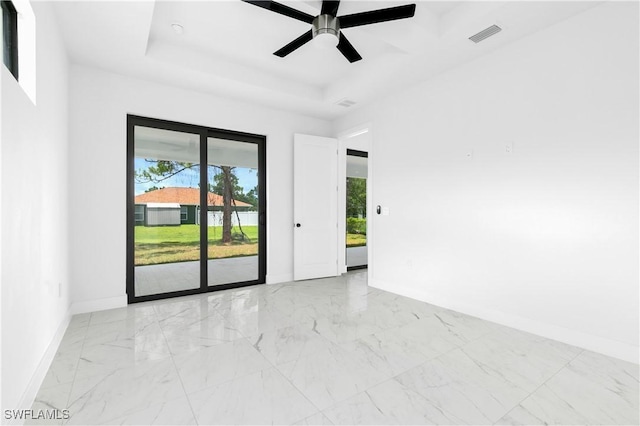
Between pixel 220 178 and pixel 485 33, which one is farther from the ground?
pixel 485 33

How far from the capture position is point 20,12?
6.40ft

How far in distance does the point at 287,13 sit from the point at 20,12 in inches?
67.9

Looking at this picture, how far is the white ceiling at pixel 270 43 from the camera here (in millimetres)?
2568

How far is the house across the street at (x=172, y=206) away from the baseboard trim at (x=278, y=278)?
47.7 inches

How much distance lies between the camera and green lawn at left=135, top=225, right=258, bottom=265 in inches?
150

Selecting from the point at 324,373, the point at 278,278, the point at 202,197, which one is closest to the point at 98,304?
the point at 202,197

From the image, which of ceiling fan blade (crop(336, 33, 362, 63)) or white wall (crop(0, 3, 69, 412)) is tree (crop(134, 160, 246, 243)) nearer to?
white wall (crop(0, 3, 69, 412))

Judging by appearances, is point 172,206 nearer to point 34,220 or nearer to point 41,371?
point 34,220

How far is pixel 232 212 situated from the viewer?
14.5ft

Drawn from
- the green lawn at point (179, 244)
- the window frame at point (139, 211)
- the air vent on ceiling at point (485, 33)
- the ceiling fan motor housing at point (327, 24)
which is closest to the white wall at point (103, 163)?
the window frame at point (139, 211)

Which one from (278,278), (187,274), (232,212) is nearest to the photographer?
(187,274)

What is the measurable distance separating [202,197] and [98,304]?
1675 mm

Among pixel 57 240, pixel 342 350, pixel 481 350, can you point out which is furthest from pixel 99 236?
pixel 481 350

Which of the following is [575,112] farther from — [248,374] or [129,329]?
[129,329]
